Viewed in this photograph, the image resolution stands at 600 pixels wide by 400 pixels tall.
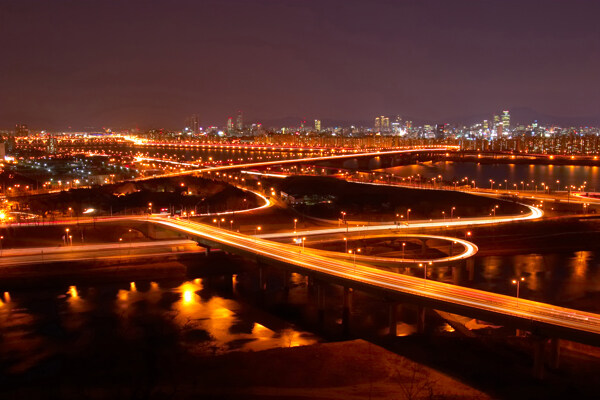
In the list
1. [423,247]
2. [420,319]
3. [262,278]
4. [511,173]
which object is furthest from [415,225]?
[511,173]

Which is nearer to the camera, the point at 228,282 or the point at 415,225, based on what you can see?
the point at 228,282

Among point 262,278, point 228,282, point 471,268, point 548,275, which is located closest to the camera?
point 262,278

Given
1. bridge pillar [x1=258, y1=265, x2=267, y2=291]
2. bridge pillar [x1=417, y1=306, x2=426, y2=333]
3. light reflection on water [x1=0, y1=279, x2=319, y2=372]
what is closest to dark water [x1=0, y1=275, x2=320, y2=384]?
light reflection on water [x1=0, y1=279, x2=319, y2=372]

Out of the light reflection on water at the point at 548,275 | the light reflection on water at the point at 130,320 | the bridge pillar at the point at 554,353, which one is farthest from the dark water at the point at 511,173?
the bridge pillar at the point at 554,353

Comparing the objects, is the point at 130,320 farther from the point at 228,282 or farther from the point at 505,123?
the point at 505,123

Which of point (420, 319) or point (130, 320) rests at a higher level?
point (420, 319)

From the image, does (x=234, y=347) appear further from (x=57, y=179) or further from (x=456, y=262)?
(x=57, y=179)
